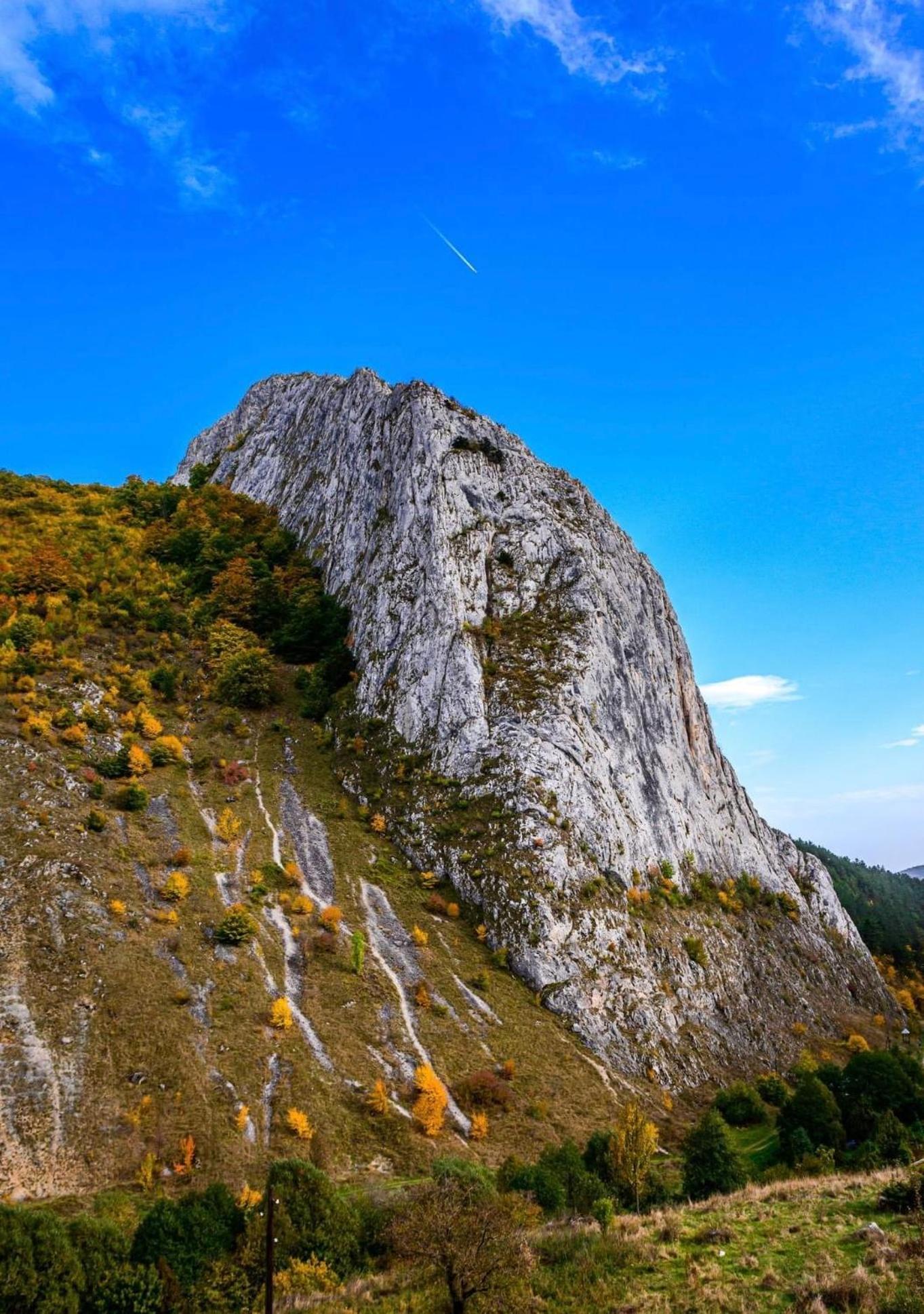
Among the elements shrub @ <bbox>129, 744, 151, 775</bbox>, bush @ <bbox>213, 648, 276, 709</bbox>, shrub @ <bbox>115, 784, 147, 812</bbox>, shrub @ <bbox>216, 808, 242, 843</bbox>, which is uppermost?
bush @ <bbox>213, 648, 276, 709</bbox>

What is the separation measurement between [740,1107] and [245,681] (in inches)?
1852

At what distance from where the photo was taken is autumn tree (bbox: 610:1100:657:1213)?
2745cm

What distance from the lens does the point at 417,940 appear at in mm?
40500

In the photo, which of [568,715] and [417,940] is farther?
[568,715]

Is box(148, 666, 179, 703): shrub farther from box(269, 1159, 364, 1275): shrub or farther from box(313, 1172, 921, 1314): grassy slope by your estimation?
box(313, 1172, 921, 1314): grassy slope

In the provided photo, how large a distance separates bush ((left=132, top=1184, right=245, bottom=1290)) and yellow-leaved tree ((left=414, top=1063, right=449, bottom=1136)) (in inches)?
402

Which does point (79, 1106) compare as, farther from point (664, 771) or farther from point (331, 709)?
point (664, 771)

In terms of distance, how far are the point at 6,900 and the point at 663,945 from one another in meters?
38.8

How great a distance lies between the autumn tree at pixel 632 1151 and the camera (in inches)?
1081

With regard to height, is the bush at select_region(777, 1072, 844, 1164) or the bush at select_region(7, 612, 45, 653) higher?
the bush at select_region(7, 612, 45, 653)

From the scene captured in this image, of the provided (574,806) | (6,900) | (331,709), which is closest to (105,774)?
(6,900)

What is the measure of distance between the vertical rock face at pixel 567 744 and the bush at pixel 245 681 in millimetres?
8355

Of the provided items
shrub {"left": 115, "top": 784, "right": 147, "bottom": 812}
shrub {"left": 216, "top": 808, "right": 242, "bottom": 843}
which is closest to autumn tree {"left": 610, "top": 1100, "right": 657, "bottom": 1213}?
shrub {"left": 216, "top": 808, "right": 242, "bottom": 843}

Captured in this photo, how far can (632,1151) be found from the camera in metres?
27.9
